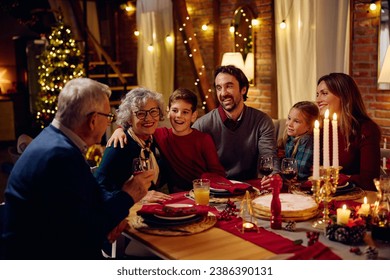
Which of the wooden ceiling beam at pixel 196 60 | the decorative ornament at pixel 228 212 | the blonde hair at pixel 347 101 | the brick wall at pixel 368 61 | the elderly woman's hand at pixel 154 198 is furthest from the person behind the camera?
the wooden ceiling beam at pixel 196 60

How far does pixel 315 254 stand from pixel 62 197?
766mm

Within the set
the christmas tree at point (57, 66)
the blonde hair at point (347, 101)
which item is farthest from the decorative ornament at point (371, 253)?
the christmas tree at point (57, 66)

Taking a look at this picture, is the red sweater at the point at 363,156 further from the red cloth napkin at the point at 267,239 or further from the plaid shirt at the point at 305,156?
the red cloth napkin at the point at 267,239

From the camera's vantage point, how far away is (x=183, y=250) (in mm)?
1514

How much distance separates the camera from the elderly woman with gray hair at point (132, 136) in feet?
7.18

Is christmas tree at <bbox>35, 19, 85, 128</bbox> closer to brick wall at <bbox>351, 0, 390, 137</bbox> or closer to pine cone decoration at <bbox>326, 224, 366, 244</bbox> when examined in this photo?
brick wall at <bbox>351, 0, 390, 137</bbox>

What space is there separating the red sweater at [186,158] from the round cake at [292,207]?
0.66 meters

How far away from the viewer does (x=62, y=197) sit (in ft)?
4.90

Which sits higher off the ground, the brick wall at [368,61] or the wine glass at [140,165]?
the brick wall at [368,61]

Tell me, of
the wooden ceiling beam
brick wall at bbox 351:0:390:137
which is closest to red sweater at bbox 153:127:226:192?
brick wall at bbox 351:0:390:137

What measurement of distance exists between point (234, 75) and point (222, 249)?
151cm

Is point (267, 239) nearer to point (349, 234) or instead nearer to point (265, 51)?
point (349, 234)
